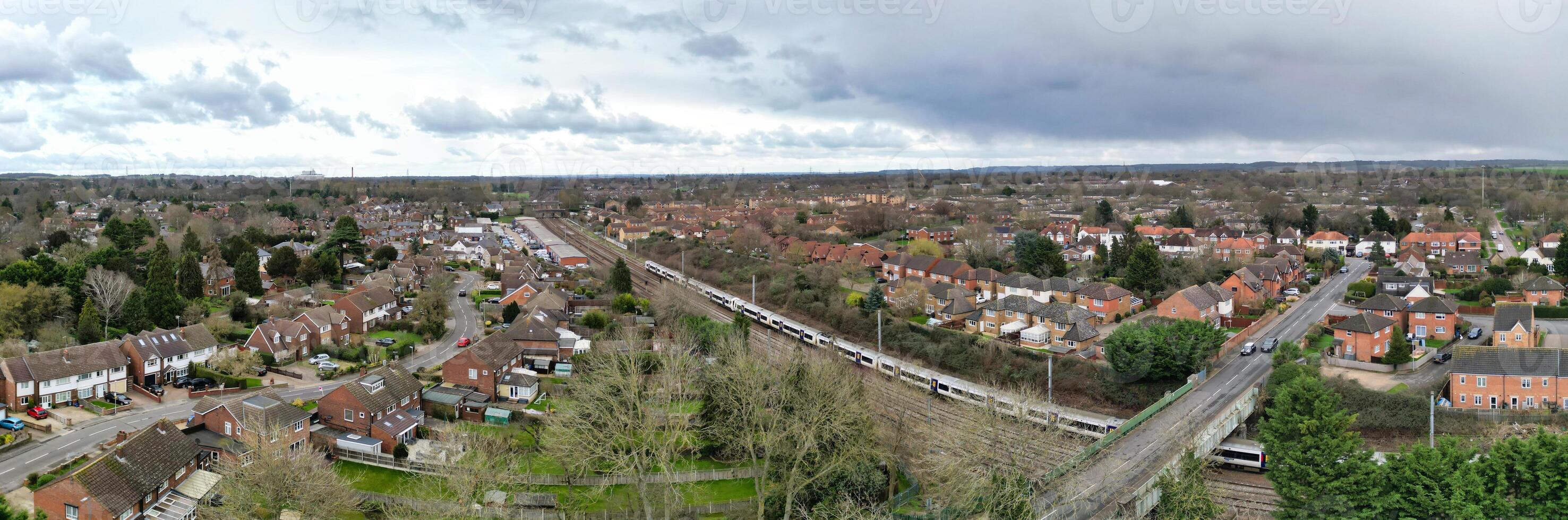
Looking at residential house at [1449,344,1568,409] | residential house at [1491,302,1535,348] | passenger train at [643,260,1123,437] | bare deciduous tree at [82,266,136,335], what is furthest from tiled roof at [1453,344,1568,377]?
bare deciduous tree at [82,266,136,335]

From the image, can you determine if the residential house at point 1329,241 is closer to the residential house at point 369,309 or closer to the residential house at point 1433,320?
the residential house at point 1433,320

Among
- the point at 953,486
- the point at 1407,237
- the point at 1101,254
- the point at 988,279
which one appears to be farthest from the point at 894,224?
the point at 953,486

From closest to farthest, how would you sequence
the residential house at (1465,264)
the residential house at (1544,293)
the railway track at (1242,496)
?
the railway track at (1242,496) → the residential house at (1544,293) → the residential house at (1465,264)

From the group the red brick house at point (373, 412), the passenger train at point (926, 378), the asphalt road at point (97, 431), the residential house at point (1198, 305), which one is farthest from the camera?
the residential house at point (1198, 305)

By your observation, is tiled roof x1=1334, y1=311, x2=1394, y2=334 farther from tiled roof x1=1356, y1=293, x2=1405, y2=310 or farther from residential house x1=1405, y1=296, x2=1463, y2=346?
tiled roof x1=1356, y1=293, x2=1405, y2=310

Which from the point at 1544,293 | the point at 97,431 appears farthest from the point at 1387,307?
the point at 97,431

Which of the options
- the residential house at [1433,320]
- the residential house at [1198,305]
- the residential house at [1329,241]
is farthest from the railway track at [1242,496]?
the residential house at [1329,241]

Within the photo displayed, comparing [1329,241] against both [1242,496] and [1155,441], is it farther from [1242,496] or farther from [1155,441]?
[1155,441]
